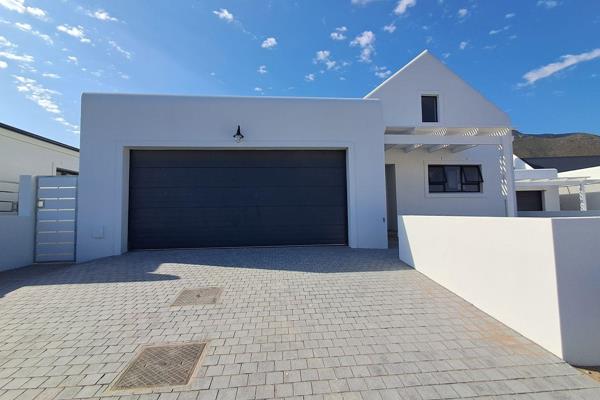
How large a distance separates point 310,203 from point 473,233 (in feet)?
17.8

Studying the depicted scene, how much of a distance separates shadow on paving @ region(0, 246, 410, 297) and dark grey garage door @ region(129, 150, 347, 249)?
46 centimetres

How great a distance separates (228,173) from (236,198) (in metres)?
0.84

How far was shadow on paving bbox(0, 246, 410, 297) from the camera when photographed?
5949mm

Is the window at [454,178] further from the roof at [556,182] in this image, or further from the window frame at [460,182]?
the roof at [556,182]

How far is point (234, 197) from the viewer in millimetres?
8922

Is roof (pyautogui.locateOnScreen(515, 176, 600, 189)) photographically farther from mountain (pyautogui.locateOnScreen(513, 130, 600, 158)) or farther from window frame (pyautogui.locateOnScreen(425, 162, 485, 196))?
mountain (pyautogui.locateOnScreen(513, 130, 600, 158))

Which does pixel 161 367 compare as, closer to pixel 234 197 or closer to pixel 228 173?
pixel 234 197

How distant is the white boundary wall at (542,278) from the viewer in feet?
9.11

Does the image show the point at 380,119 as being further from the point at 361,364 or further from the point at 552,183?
the point at 552,183

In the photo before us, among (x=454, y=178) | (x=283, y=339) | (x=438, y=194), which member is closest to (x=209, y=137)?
(x=283, y=339)

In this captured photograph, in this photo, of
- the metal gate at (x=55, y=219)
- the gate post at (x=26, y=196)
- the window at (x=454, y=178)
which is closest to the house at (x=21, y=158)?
the gate post at (x=26, y=196)

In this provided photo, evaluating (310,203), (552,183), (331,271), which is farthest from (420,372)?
(552,183)

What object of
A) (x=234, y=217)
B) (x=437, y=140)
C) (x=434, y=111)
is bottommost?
(x=234, y=217)

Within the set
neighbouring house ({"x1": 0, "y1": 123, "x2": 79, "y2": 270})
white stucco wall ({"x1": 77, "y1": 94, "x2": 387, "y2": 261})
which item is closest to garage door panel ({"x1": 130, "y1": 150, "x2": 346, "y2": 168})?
white stucco wall ({"x1": 77, "y1": 94, "x2": 387, "y2": 261})
